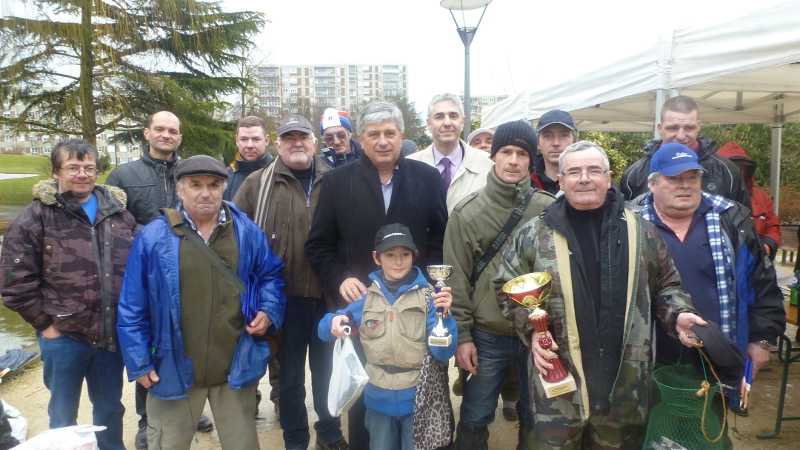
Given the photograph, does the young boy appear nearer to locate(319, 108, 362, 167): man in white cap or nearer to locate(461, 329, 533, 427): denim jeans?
locate(461, 329, 533, 427): denim jeans

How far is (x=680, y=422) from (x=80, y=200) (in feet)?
11.3

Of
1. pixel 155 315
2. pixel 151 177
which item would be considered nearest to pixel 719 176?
pixel 155 315

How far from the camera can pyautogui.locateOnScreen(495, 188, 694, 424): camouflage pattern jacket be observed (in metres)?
2.21

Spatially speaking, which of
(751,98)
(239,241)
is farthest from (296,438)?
(751,98)

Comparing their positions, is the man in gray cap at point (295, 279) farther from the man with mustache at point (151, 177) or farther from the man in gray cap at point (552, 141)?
the man in gray cap at point (552, 141)

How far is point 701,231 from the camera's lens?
2.50 m

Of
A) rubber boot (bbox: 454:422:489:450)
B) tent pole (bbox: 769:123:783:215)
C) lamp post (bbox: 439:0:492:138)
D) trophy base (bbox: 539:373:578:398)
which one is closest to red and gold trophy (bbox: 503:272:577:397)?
trophy base (bbox: 539:373:578:398)

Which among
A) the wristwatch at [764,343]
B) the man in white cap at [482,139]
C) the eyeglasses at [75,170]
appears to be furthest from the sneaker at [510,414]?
A: the eyeglasses at [75,170]

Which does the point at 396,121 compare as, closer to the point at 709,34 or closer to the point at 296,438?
the point at 296,438

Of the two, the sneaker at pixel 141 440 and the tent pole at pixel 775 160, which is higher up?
the tent pole at pixel 775 160

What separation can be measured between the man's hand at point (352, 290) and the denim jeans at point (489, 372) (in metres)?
0.68

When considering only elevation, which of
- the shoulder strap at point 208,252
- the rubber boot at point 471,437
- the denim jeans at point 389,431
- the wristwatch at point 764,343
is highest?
the shoulder strap at point 208,252

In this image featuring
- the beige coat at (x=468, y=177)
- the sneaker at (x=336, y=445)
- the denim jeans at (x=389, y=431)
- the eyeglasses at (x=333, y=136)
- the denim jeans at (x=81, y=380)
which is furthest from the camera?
the eyeglasses at (x=333, y=136)

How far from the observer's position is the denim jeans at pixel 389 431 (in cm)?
258
